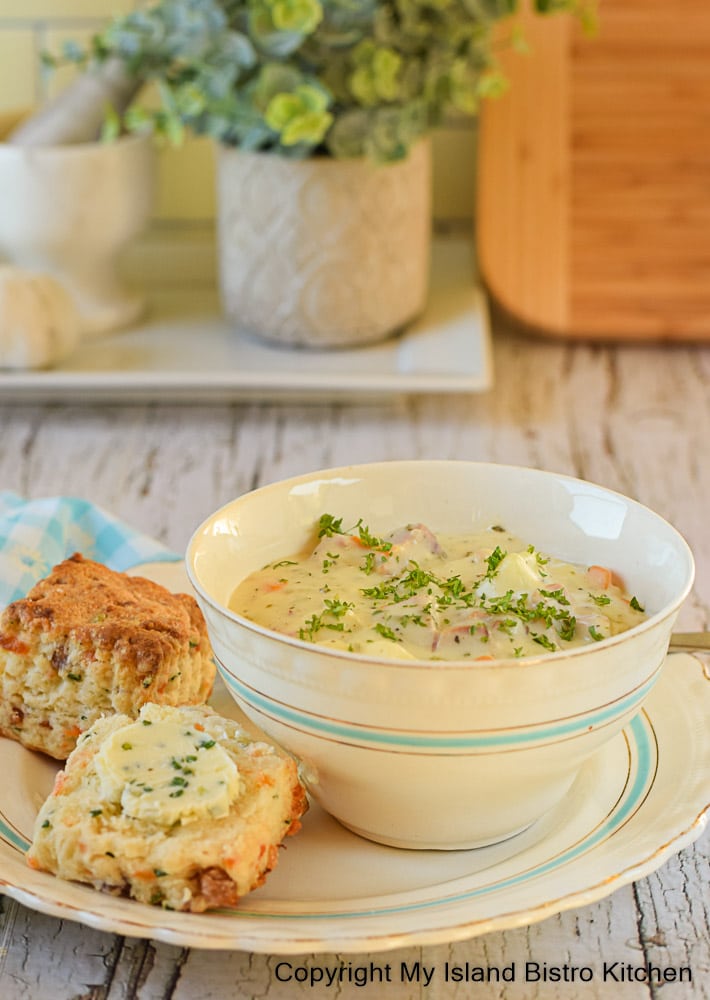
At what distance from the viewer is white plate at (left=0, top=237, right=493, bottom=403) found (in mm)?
2027

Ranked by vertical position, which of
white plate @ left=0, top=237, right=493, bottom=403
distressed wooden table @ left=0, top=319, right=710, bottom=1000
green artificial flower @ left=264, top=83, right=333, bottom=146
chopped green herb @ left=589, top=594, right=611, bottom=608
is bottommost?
distressed wooden table @ left=0, top=319, right=710, bottom=1000

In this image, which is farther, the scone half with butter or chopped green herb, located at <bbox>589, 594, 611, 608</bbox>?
chopped green herb, located at <bbox>589, 594, 611, 608</bbox>

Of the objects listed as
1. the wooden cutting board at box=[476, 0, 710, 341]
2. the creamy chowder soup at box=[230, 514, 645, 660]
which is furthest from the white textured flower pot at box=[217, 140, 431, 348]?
the creamy chowder soup at box=[230, 514, 645, 660]

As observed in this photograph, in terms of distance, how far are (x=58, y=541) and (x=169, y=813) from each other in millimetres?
539

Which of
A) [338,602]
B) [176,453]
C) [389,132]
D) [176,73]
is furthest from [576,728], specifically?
[176,73]

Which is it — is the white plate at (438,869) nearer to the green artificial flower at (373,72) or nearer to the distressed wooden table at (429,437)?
the distressed wooden table at (429,437)

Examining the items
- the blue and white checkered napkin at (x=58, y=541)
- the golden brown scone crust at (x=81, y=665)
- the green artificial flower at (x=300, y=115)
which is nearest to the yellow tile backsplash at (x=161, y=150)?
the green artificial flower at (x=300, y=115)

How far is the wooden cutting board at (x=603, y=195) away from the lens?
7.72 feet

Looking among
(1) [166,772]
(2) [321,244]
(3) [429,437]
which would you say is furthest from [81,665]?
(2) [321,244]

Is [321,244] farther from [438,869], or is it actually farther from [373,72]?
[438,869]

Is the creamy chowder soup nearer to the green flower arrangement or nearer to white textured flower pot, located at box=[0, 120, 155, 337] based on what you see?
the green flower arrangement

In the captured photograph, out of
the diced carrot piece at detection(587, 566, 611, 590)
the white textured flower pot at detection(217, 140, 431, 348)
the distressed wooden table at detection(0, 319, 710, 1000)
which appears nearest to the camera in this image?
the diced carrot piece at detection(587, 566, 611, 590)

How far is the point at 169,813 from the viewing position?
34.2 inches

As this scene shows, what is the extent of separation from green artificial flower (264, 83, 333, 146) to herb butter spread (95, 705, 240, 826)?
1.17 meters
